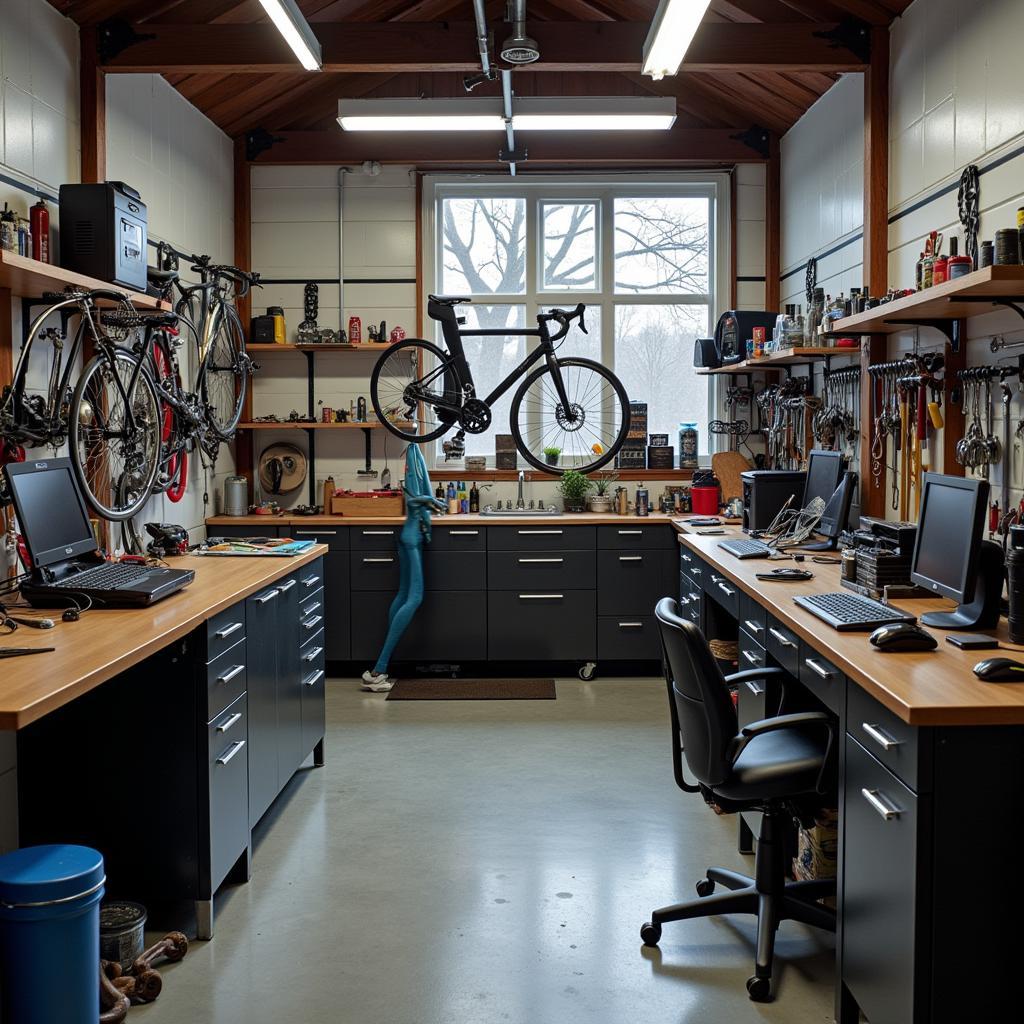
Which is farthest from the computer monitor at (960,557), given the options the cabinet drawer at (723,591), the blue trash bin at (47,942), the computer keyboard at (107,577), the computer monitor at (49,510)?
the computer monitor at (49,510)

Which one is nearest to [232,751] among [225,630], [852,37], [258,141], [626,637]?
[225,630]

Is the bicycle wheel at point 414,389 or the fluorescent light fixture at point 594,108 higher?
the fluorescent light fixture at point 594,108

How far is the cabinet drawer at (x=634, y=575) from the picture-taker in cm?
632

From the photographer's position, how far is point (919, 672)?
92.5 inches

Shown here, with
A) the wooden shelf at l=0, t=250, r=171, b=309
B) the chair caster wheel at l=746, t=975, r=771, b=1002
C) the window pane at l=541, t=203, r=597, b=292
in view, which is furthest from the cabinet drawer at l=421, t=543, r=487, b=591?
the chair caster wheel at l=746, t=975, r=771, b=1002

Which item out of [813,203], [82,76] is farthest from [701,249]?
[82,76]

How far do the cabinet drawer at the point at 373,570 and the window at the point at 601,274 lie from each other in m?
1.09

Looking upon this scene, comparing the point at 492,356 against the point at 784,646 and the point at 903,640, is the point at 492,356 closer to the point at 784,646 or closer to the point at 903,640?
the point at 784,646

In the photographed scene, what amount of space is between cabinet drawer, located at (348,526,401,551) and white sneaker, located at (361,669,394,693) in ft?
2.40

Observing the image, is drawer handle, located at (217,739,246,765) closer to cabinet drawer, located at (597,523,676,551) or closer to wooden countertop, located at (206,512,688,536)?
wooden countertop, located at (206,512,688,536)

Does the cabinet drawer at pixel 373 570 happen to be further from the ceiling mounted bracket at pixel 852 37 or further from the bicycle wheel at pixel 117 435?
the ceiling mounted bracket at pixel 852 37

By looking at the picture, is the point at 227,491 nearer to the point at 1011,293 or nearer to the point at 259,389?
the point at 259,389

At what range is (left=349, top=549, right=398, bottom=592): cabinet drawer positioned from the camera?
20.7ft

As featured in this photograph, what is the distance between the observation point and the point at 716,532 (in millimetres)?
5574
